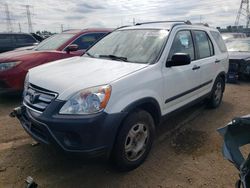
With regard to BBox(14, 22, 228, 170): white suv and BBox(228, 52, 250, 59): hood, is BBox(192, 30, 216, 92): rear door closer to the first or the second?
BBox(14, 22, 228, 170): white suv

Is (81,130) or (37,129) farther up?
(81,130)

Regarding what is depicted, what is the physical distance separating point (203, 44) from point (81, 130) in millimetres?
3217

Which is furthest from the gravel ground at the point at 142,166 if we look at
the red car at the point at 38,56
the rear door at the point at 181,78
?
the red car at the point at 38,56

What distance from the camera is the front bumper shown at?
245 cm

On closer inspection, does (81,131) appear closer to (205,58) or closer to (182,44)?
(182,44)

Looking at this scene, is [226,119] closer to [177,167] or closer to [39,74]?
[177,167]

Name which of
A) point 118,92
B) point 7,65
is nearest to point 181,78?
point 118,92

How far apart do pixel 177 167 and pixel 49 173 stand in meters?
1.63

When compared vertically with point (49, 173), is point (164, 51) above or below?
above

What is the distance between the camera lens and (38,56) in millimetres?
5668

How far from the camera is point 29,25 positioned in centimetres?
5675

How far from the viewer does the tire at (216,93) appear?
5206 millimetres

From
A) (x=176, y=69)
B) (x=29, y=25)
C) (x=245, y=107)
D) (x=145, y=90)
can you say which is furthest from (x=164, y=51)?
(x=29, y=25)

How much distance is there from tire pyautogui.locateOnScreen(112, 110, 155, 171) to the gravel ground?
0.15 m
